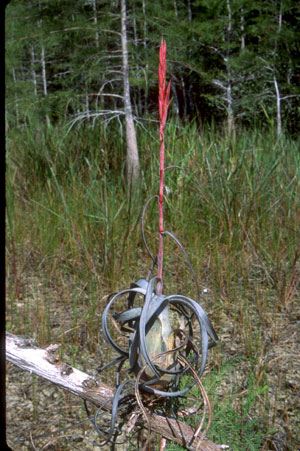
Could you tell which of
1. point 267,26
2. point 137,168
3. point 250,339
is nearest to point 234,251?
point 250,339

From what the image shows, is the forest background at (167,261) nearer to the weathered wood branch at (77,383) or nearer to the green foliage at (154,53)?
the green foliage at (154,53)

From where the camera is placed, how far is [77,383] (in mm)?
976

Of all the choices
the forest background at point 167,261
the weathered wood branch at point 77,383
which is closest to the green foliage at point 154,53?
the forest background at point 167,261

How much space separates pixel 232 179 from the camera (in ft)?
9.21

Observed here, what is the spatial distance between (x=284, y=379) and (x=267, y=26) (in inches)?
276

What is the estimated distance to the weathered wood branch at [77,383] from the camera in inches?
30.7

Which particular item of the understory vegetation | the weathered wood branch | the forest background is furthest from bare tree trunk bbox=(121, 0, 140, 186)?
the weathered wood branch

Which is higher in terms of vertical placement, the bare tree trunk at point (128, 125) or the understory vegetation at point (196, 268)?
the bare tree trunk at point (128, 125)

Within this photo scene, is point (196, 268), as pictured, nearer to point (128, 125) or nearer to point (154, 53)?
point (128, 125)

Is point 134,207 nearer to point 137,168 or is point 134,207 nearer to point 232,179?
point 232,179

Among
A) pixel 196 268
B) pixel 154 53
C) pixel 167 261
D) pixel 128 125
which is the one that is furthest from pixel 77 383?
pixel 154 53

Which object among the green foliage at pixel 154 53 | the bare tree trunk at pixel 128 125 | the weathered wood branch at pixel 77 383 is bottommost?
the weathered wood branch at pixel 77 383

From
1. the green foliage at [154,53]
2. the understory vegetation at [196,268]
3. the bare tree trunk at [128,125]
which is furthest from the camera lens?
the green foliage at [154,53]

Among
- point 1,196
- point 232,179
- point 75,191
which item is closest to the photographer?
point 1,196
